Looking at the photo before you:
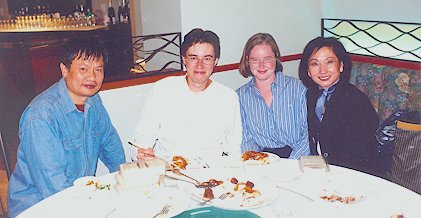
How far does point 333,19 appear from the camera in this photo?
15.3ft

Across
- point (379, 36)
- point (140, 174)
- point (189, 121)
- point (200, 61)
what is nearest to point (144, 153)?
point (189, 121)

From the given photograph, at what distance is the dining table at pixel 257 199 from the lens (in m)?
1.64

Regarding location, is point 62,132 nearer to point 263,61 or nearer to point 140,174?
point 140,174

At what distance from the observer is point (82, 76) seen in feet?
7.50

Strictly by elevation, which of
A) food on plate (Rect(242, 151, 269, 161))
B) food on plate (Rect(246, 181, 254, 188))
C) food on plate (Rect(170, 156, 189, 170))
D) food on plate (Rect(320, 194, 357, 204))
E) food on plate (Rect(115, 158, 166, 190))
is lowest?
food on plate (Rect(320, 194, 357, 204))

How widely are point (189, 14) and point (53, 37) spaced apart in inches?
145

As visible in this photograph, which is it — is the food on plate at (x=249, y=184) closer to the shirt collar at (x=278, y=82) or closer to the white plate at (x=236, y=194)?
the white plate at (x=236, y=194)

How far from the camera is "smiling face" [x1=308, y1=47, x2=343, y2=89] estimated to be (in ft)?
8.64

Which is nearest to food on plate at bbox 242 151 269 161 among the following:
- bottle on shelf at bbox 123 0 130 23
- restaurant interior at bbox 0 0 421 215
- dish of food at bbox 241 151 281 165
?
dish of food at bbox 241 151 281 165

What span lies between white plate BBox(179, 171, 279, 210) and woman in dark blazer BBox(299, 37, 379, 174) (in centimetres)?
90

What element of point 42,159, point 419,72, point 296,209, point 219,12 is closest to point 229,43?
point 219,12

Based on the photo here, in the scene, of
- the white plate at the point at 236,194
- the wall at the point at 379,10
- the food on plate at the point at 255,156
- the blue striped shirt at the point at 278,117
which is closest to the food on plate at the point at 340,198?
the white plate at the point at 236,194

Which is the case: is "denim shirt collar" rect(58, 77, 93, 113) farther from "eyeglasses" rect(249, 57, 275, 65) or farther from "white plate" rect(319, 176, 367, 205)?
"white plate" rect(319, 176, 367, 205)

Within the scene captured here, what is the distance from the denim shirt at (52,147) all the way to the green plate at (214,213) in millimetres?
739
